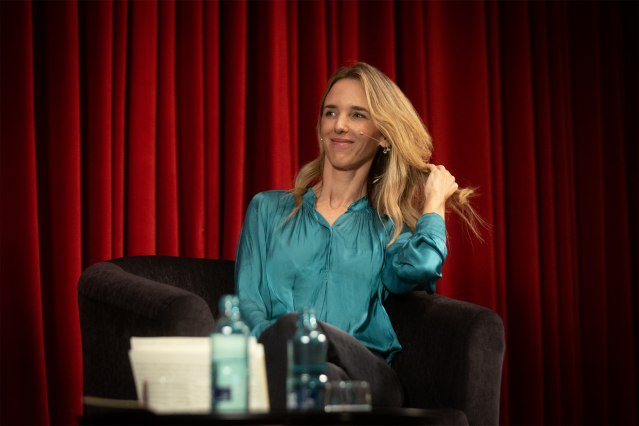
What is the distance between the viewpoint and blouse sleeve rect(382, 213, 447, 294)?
1.76 metres

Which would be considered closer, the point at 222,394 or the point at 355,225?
the point at 222,394

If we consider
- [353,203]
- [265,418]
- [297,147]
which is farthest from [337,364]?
[297,147]

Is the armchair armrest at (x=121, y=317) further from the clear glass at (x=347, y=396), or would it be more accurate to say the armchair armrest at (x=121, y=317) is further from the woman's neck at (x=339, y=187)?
the woman's neck at (x=339, y=187)

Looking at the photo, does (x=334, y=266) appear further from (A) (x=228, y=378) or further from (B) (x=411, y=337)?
(A) (x=228, y=378)

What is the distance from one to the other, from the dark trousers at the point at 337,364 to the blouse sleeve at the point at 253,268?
13.1 inches

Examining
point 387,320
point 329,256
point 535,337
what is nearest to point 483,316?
point 387,320

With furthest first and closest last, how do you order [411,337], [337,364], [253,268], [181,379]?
1. [253,268]
2. [411,337]
3. [337,364]
4. [181,379]

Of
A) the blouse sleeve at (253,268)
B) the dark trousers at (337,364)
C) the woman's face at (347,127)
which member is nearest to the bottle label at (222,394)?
→ the dark trousers at (337,364)

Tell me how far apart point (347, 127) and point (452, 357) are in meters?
0.82

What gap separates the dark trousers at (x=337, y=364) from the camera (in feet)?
4.20

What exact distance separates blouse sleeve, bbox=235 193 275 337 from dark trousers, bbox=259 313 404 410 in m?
0.33

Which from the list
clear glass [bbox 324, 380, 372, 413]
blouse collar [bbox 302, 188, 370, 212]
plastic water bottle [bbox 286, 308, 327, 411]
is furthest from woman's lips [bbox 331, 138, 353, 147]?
clear glass [bbox 324, 380, 372, 413]

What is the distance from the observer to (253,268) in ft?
6.13

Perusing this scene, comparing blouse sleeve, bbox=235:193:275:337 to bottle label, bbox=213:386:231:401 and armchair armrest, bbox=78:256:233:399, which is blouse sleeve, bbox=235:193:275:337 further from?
bottle label, bbox=213:386:231:401
